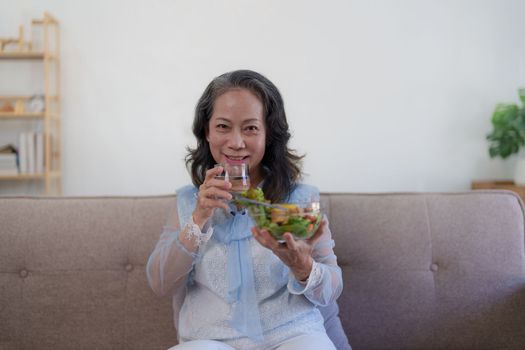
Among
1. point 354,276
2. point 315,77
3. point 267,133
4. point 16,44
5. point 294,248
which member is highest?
point 16,44

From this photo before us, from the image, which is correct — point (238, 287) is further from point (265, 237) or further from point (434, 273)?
point (434, 273)

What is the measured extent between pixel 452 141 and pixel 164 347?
324 centimetres

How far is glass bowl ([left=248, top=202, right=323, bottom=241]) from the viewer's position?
1.01 meters

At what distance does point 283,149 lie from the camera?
61.2 inches

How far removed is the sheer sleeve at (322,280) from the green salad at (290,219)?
15 cm

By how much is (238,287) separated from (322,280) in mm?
221

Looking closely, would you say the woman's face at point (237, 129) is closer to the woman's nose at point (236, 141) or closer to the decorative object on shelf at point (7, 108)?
the woman's nose at point (236, 141)

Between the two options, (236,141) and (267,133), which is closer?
(236,141)

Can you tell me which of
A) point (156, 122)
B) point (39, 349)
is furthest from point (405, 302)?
point (156, 122)

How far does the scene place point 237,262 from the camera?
1.35 m

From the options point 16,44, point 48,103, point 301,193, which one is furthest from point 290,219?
point 16,44

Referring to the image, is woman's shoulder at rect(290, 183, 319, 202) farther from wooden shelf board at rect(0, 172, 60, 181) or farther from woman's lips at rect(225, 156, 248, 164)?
wooden shelf board at rect(0, 172, 60, 181)

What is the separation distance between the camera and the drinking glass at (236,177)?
1.18 meters

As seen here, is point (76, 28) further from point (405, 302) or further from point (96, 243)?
point (405, 302)
